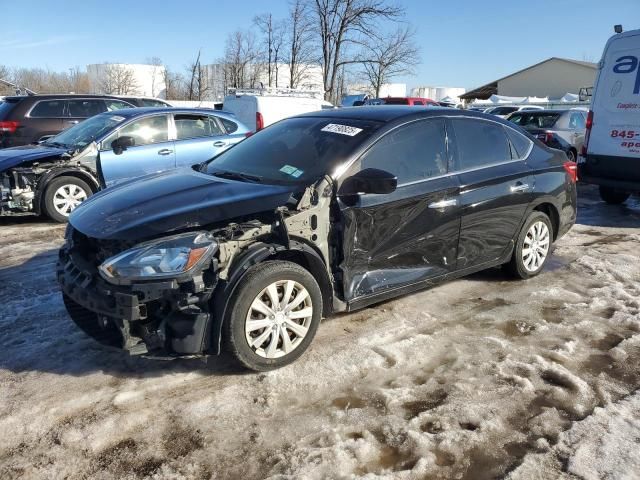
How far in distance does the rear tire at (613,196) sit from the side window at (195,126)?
682 cm

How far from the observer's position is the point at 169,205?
3393 mm

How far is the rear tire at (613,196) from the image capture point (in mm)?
9398

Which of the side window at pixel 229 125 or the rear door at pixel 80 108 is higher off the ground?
the rear door at pixel 80 108

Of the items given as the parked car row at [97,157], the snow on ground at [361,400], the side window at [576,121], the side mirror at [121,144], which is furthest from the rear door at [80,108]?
the side window at [576,121]

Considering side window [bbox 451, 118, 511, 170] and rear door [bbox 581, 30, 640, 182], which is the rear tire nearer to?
rear door [bbox 581, 30, 640, 182]

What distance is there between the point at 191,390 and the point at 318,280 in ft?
3.51

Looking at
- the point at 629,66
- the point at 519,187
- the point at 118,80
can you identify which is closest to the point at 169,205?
the point at 519,187

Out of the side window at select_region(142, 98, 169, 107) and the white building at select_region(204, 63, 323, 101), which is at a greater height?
the white building at select_region(204, 63, 323, 101)

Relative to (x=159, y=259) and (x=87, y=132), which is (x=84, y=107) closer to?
(x=87, y=132)

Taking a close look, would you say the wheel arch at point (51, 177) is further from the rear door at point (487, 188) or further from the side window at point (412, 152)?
the rear door at point (487, 188)

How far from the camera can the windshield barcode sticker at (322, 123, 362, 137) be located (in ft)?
13.2

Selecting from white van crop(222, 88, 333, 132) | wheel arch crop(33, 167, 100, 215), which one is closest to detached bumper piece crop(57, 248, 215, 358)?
wheel arch crop(33, 167, 100, 215)

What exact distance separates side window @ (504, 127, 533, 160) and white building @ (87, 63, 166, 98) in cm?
5440

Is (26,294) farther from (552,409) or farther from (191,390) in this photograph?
(552,409)
